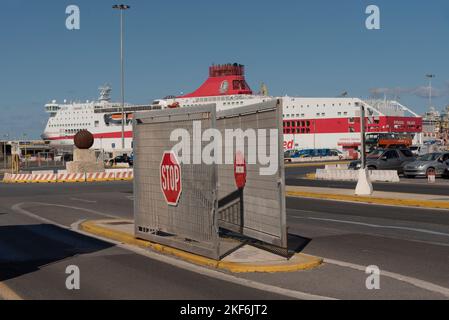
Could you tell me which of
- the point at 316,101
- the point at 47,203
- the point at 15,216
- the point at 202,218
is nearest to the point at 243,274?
the point at 202,218

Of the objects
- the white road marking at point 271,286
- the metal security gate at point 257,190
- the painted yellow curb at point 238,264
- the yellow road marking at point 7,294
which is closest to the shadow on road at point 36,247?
A: the yellow road marking at point 7,294

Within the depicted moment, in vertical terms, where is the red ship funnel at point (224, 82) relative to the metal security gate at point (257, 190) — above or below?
above

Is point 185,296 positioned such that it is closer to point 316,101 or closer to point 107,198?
point 107,198

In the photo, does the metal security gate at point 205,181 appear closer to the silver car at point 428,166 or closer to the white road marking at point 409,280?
the white road marking at point 409,280

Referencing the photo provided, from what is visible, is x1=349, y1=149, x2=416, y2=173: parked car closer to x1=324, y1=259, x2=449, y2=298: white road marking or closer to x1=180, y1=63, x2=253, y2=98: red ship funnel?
x1=324, y1=259, x2=449, y2=298: white road marking

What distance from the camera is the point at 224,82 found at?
331ft

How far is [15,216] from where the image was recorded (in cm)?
1900

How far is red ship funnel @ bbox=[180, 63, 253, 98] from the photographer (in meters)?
100

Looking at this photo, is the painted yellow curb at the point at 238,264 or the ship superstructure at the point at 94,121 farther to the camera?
the ship superstructure at the point at 94,121

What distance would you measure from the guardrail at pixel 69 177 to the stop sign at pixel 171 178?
30.5 metres

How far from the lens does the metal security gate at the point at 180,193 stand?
9773 mm

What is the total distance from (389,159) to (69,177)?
20.3 metres

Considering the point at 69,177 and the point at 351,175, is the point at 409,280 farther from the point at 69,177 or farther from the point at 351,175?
the point at 69,177
